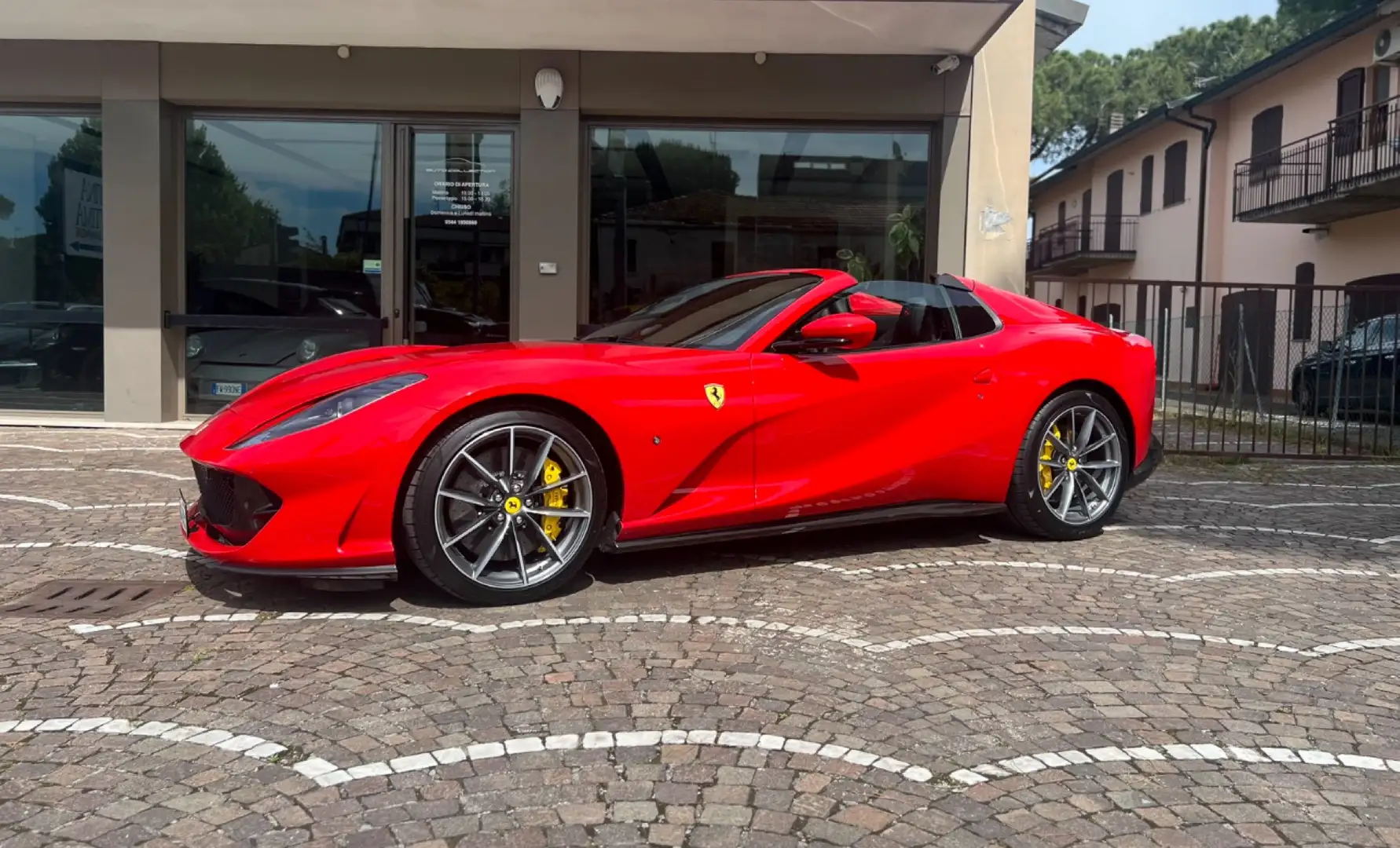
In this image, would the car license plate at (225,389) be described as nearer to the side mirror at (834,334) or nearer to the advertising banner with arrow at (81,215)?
the advertising banner with arrow at (81,215)

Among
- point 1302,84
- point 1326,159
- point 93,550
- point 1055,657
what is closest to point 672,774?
point 1055,657

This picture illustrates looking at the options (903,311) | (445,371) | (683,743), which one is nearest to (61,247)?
(445,371)

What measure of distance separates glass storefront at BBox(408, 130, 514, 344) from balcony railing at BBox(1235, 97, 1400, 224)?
15.5 metres

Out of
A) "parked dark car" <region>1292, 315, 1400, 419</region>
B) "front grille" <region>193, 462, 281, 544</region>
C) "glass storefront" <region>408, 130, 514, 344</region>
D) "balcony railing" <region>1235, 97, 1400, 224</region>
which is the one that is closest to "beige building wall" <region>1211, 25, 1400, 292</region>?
"balcony railing" <region>1235, 97, 1400, 224</region>

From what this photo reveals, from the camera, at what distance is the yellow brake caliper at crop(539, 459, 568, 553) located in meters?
3.94

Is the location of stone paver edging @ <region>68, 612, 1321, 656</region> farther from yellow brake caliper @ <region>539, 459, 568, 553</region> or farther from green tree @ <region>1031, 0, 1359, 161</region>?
green tree @ <region>1031, 0, 1359, 161</region>

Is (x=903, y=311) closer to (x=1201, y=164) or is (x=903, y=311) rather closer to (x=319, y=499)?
(x=319, y=499)

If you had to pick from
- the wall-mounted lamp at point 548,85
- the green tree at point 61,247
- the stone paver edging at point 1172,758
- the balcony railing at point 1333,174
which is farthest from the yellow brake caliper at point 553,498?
the balcony railing at point 1333,174

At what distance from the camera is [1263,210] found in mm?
21703

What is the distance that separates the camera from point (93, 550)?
4.83 meters

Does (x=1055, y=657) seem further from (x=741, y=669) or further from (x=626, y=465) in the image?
(x=626, y=465)

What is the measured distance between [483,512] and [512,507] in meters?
0.11

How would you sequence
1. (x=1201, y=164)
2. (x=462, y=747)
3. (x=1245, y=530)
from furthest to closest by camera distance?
(x=1201, y=164) < (x=1245, y=530) < (x=462, y=747)

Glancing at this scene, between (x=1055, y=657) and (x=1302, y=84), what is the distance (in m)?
23.4
